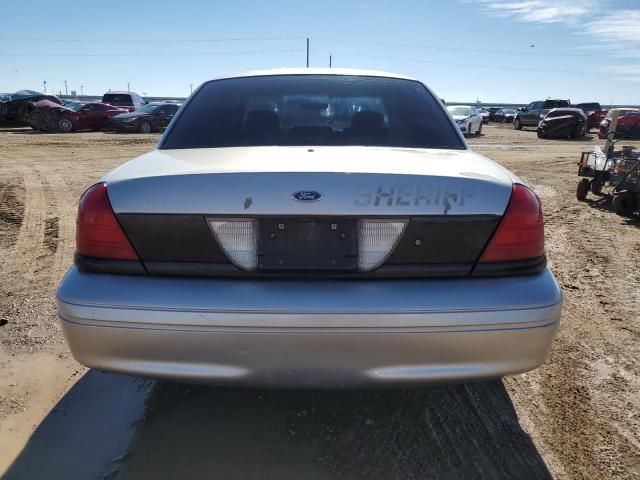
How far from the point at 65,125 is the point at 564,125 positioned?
22.5 m

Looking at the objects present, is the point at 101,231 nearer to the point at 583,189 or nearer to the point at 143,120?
Result: the point at 583,189

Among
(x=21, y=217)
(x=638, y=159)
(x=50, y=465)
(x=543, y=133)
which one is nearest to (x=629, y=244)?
(x=638, y=159)

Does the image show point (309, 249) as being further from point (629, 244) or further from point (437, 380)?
point (629, 244)

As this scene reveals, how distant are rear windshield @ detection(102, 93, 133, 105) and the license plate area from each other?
29.1 metres

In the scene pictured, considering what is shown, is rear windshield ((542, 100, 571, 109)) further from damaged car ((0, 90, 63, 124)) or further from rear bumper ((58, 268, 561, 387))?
rear bumper ((58, 268, 561, 387))

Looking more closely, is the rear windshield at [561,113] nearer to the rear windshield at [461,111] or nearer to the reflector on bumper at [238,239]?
the rear windshield at [461,111]

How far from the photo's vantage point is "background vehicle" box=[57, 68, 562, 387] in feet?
5.91

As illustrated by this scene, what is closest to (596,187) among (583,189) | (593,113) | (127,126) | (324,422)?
(583,189)

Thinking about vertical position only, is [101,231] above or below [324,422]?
above

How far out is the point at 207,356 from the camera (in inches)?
72.9

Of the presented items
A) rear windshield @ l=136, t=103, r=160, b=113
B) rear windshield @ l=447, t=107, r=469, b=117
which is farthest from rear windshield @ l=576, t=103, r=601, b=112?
rear windshield @ l=136, t=103, r=160, b=113

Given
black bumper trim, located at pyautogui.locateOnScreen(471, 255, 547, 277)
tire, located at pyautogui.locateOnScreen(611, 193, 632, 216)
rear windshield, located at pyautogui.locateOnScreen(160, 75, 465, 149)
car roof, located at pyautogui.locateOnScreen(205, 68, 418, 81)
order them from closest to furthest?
black bumper trim, located at pyautogui.locateOnScreen(471, 255, 547, 277), rear windshield, located at pyautogui.locateOnScreen(160, 75, 465, 149), car roof, located at pyautogui.locateOnScreen(205, 68, 418, 81), tire, located at pyautogui.locateOnScreen(611, 193, 632, 216)

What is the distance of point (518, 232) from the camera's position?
1945 mm

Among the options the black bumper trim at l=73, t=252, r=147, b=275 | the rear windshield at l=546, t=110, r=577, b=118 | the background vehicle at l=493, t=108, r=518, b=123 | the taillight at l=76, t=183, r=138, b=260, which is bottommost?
the background vehicle at l=493, t=108, r=518, b=123
